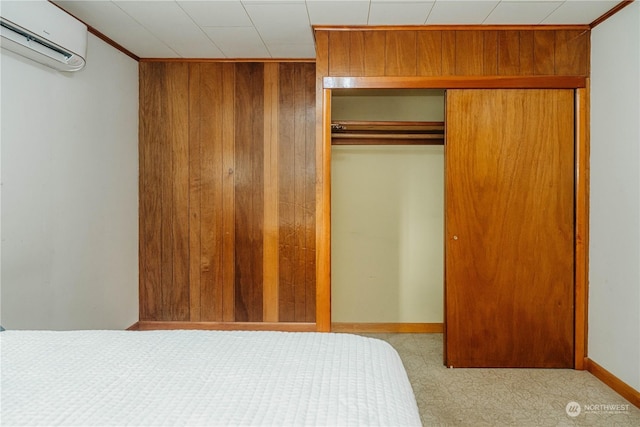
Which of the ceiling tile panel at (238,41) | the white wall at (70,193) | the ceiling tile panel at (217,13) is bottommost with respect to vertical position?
the white wall at (70,193)

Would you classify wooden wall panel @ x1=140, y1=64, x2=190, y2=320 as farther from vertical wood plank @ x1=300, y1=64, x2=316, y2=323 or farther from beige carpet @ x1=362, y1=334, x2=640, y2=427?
beige carpet @ x1=362, y1=334, x2=640, y2=427

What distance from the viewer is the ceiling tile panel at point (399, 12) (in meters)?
2.59

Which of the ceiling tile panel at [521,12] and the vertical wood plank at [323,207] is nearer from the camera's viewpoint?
the ceiling tile panel at [521,12]

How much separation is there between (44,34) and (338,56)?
1.76 metres

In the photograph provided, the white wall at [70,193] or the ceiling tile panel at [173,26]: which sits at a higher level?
the ceiling tile panel at [173,26]

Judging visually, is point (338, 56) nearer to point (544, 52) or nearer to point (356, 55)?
point (356, 55)

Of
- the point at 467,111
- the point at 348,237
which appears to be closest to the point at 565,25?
the point at 467,111

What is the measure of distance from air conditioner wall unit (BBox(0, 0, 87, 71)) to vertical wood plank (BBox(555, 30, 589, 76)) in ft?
10.3

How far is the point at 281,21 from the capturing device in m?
2.83

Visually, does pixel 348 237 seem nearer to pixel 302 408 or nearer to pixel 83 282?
pixel 83 282

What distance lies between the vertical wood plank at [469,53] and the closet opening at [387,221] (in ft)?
2.38

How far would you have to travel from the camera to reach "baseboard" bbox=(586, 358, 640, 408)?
7.89 ft

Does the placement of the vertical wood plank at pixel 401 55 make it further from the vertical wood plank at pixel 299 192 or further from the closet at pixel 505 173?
the vertical wood plank at pixel 299 192

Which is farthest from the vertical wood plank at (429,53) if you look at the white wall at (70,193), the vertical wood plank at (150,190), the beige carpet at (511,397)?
the white wall at (70,193)
